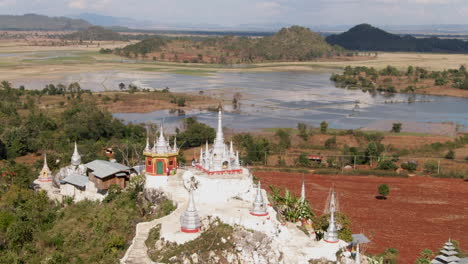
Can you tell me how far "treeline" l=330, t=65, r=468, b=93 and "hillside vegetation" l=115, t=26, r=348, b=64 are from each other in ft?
126

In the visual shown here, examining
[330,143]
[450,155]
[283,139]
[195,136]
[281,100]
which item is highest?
[281,100]

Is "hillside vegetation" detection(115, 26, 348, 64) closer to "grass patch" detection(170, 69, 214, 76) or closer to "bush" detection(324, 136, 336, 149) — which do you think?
"grass patch" detection(170, 69, 214, 76)

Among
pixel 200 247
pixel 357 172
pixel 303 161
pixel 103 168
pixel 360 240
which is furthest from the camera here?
pixel 303 161

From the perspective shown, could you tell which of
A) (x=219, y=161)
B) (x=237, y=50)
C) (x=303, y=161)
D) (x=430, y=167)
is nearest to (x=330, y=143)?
(x=303, y=161)

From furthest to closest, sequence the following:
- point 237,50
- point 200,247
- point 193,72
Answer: point 237,50 < point 193,72 < point 200,247

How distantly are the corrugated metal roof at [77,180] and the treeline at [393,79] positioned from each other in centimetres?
6758

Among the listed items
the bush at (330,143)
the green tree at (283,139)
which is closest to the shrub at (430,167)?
the bush at (330,143)

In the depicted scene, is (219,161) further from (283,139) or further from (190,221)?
(283,139)

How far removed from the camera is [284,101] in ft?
242

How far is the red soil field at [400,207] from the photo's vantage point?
2650 cm

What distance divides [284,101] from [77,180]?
158 ft

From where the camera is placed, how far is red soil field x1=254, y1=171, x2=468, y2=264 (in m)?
26.5

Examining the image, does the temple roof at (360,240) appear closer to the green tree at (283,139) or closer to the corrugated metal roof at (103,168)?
the corrugated metal roof at (103,168)

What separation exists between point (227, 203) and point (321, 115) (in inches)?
1669
